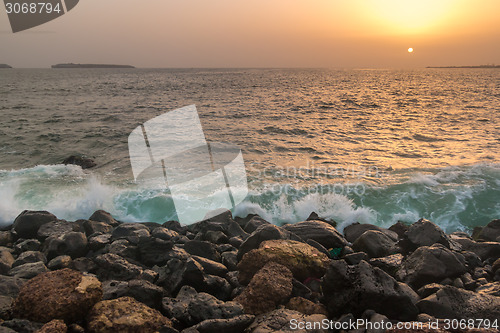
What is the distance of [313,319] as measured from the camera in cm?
354

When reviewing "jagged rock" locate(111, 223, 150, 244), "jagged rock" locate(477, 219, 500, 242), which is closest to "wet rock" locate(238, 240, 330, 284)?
"jagged rock" locate(111, 223, 150, 244)

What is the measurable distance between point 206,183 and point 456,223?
22.6 ft

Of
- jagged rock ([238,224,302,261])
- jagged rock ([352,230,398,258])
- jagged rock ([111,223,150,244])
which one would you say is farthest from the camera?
jagged rock ([111,223,150,244])

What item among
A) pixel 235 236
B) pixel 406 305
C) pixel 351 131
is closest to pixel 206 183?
pixel 235 236

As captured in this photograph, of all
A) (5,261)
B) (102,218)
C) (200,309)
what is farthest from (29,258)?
(200,309)

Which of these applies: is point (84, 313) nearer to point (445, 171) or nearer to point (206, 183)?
point (206, 183)

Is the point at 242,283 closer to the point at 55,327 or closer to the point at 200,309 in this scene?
the point at 200,309

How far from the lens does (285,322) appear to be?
3.46m

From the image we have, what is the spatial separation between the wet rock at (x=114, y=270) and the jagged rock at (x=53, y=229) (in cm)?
217

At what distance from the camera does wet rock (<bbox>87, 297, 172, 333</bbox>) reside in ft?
11.0

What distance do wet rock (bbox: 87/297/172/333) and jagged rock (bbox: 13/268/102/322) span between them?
0.43 ft

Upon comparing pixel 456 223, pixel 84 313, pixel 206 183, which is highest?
pixel 84 313

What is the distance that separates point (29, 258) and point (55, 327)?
262cm

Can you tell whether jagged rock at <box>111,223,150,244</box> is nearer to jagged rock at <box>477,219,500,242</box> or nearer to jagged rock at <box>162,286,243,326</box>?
jagged rock at <box>162,286,243,326</box>
